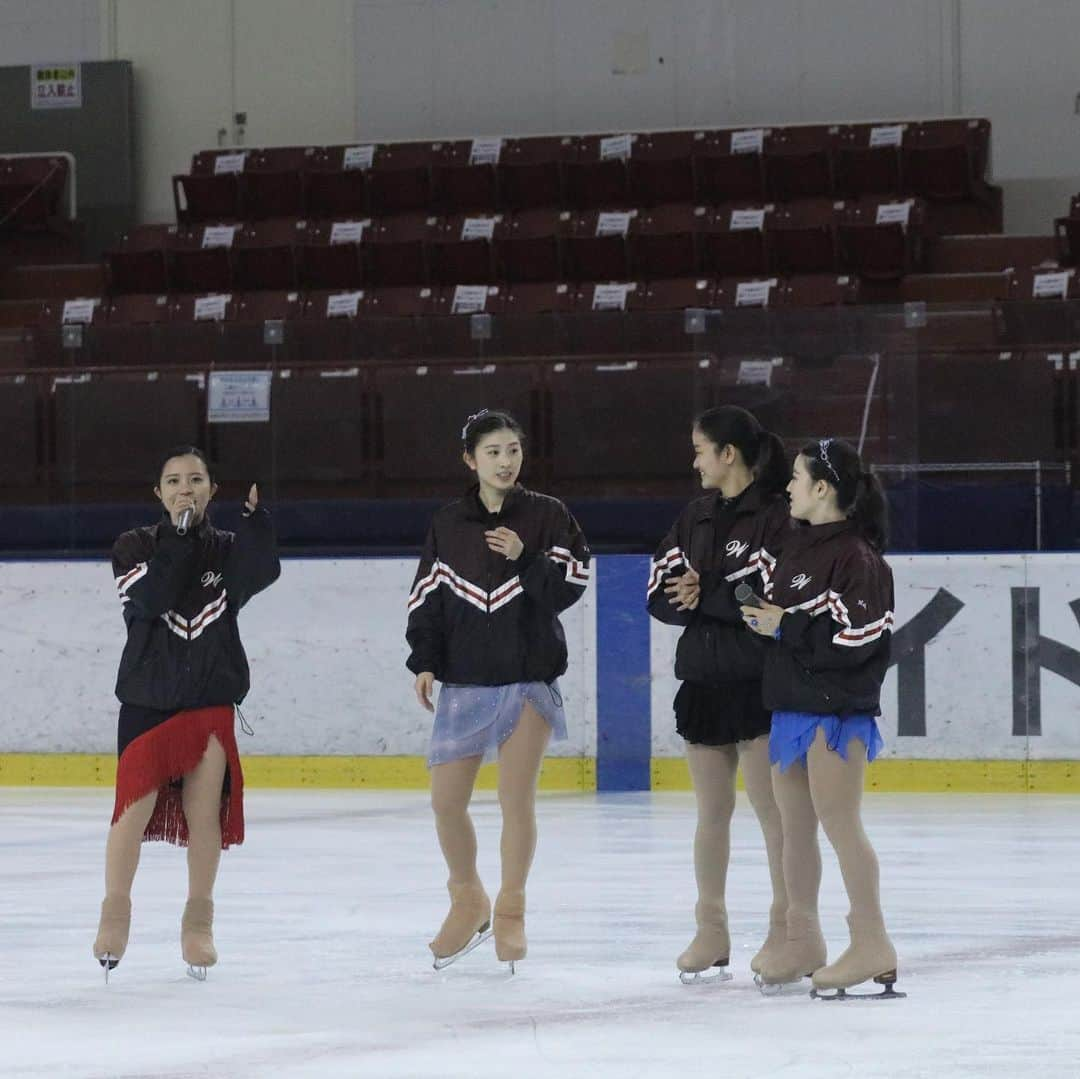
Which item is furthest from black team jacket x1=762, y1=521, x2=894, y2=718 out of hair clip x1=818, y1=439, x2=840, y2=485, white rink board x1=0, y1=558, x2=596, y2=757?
white rink board x1=0, y1=558, x2=596, y2=757

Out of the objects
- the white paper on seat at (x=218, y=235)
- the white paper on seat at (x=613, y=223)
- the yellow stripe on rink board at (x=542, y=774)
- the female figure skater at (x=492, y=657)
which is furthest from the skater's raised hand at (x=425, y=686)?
the white paper on seat at (x=218, y=235)

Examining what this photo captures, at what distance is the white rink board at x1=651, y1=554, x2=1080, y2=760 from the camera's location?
9.91 metres

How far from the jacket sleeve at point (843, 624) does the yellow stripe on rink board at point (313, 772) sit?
569 cm

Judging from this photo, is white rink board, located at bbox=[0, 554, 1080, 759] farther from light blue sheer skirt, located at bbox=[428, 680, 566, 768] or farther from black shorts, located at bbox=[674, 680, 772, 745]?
black shorts, located at bbox=[674, 680, 772, 745]

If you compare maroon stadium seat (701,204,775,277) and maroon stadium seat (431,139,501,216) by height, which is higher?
maroon stadium seat (431,139,501,216)

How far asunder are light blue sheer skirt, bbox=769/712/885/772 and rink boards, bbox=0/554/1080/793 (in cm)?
537

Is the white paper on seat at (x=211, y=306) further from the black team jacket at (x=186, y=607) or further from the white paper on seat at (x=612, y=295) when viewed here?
the black team jacket at (x=186, y=607)

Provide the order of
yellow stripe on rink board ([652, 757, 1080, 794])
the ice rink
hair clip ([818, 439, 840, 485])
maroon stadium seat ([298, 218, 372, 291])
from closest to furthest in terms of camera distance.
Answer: the ice rink
hair clip ([818, 439, 840, 485])
yellow stripe on rink board ([652, 757, 1080, 794])
maroon stadium seat ([298, 218, 372, 291])

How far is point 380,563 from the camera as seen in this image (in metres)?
10.7

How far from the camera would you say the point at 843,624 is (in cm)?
463

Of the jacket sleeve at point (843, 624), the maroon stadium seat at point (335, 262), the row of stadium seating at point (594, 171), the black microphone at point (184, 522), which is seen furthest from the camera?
the maroon stadium seat at point (335, 262)

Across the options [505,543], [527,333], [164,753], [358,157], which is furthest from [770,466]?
[358,157]

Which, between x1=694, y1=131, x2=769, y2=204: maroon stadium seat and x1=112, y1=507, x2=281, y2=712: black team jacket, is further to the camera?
x1=694, y1=131, x2=769, y2=204: maroon stadium seat

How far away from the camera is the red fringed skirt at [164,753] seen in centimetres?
514
